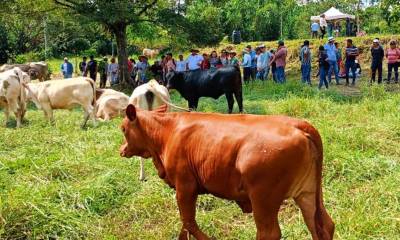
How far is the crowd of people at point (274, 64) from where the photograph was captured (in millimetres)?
15195

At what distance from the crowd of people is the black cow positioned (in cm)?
Answer: 270

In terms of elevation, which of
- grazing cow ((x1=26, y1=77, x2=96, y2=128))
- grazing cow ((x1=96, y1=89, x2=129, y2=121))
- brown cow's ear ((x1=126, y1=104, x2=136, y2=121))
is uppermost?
brown cow's ear ((x1=126, y1=104, x2=136, y2=121))

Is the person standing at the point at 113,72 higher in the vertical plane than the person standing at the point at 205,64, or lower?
lower

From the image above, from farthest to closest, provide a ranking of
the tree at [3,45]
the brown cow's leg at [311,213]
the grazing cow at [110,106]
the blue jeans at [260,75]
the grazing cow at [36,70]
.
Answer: the tree at [3,45], the grazing cow at [36,70], the blue jeans at [260,75], the grazing cow at [110,106], the brown cow's leg at [311,213]

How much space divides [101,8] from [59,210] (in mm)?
12240

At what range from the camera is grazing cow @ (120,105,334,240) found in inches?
132

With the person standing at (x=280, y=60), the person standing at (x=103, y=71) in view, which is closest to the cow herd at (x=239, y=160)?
the person standing at (x=280, y=60)

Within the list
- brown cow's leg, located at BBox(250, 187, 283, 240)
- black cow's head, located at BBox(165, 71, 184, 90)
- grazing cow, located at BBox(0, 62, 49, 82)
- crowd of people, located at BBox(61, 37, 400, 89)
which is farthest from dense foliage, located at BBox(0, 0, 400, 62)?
brown cow's leg, located at BBox(250, 187, 283, 240)

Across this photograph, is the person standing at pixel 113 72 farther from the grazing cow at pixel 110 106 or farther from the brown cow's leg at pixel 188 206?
the brown cow's leg at pixel 188 206

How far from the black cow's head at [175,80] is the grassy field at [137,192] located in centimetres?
321

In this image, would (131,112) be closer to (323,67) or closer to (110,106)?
(110,106)

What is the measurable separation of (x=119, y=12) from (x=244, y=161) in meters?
13.4

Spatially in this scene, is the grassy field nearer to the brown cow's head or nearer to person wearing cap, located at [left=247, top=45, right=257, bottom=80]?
the brown cow's head

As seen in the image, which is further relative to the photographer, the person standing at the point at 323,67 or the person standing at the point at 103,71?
the person standing at the point at 103,71
